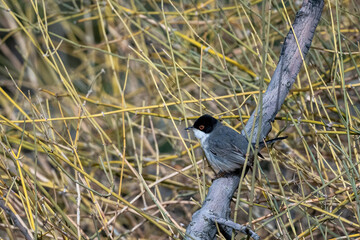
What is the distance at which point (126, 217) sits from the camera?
565 cm

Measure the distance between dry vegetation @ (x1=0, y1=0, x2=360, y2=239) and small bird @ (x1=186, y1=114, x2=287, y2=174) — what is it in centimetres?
13

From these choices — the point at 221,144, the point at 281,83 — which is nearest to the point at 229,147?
the point at 221,144

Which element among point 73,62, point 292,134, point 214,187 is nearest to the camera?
point 214,187

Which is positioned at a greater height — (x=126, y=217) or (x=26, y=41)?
(x=26, y=41)

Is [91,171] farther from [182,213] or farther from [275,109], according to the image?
[275,109]

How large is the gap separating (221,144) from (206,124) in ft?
0.75

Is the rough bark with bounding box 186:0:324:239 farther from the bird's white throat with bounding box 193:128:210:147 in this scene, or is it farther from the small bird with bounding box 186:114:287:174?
the bird's white throat with bounding box 193:128:210:147

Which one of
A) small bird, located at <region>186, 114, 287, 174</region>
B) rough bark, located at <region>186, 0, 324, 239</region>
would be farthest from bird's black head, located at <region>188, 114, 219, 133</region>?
rough bark, located at <region>186, 0, 324, 239</region>

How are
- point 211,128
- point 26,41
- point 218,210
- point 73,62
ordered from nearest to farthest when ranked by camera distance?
point 218,210 < point 211,128 < point 26,41 < point 73,62

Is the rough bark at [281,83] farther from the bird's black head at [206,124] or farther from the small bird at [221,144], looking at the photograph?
the bird's black head at [206,124]

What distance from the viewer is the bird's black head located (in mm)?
3380

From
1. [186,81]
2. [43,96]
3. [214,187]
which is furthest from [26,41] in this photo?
[214,187]

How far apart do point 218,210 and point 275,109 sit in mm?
685

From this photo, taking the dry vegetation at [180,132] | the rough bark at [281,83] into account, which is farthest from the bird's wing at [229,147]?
the rough bark at [281,83]
